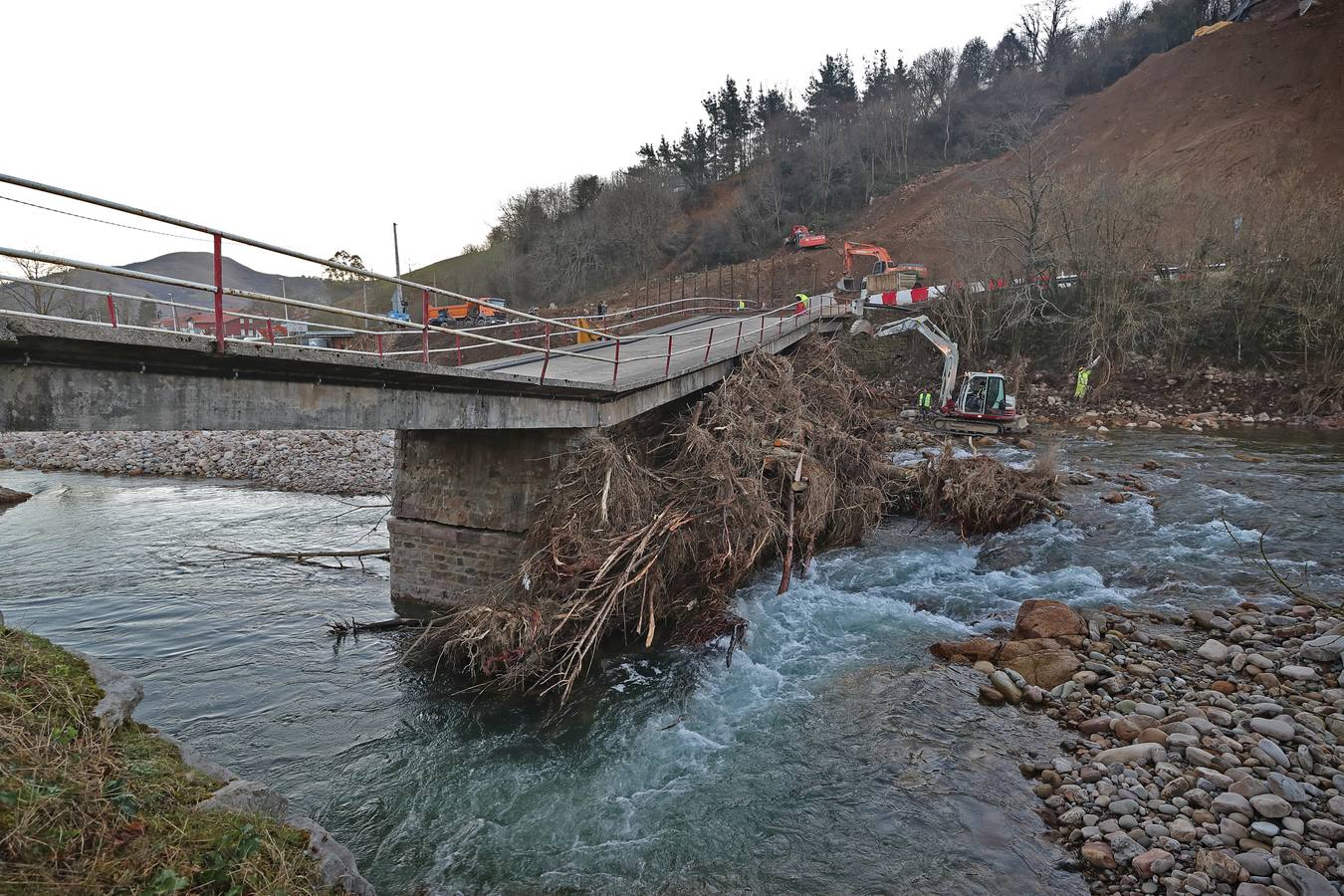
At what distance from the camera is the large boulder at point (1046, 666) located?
843 cm

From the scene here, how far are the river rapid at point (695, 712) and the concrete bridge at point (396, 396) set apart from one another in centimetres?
201

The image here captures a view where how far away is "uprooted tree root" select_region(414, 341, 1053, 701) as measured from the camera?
9.01 m

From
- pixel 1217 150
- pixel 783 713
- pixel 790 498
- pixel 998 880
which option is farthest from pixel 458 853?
pixel 1217 150

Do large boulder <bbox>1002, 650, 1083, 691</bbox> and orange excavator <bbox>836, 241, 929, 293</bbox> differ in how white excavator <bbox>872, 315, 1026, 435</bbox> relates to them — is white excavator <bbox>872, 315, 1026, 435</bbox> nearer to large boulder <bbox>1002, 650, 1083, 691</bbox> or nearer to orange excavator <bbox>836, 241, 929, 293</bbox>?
orange excavator <bbox>836, 241, 929, 293</bbox>

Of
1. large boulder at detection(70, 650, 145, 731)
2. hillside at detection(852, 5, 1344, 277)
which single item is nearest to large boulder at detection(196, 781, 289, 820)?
large boulder at detection(70, 650, 145, 731)

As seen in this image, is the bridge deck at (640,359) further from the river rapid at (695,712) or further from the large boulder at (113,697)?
the large boulder at (113,697)

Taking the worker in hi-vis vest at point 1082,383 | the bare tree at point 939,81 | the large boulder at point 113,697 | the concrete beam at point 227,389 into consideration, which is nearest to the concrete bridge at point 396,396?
the concrete beam at point 227,389

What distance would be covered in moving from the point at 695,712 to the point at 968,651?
12.2ft

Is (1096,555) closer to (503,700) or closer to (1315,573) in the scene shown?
(1315,573)

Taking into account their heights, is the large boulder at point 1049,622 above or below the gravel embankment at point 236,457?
below

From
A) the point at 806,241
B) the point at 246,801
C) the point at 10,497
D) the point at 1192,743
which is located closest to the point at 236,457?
the point at 10,497

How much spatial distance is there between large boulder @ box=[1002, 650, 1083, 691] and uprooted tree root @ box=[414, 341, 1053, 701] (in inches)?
142

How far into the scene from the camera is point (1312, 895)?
16.2 feet

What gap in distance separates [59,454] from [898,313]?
33974 mm
